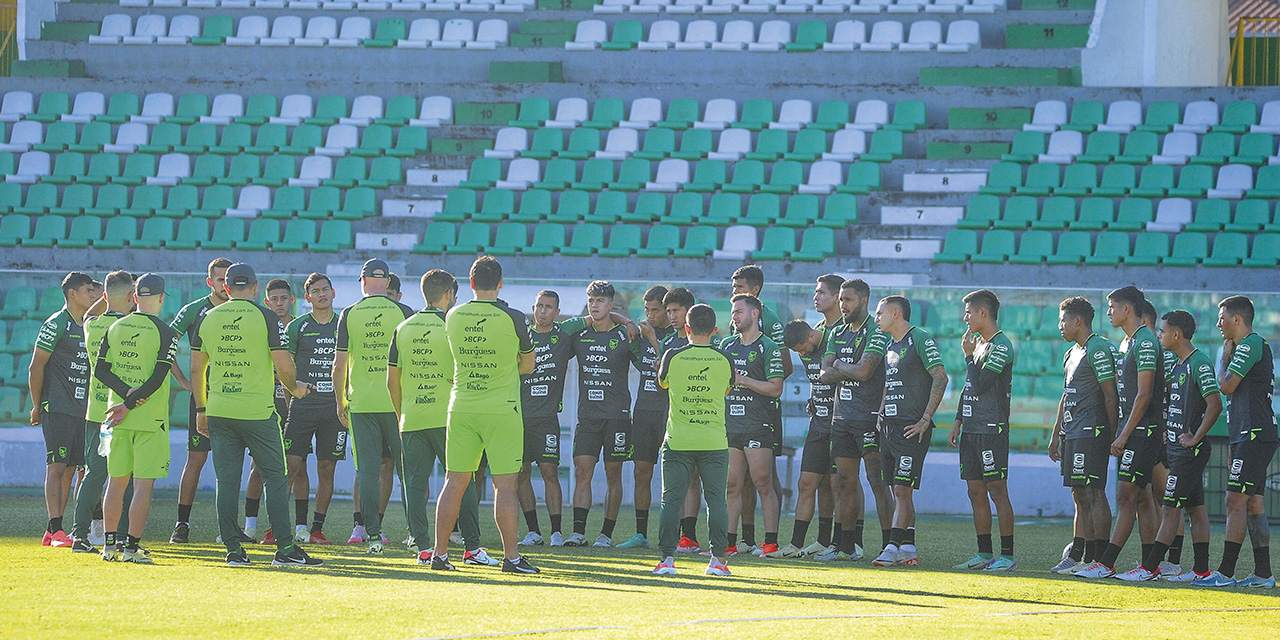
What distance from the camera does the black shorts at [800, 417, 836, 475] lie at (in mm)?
9883

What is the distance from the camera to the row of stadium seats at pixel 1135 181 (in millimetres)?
18438

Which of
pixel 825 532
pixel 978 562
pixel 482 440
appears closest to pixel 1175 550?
pixel 978 562

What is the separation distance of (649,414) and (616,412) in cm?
26

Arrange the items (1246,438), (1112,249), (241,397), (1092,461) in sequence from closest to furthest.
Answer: (241,397) < (1246,438) < (1092,461) < (1112,249)

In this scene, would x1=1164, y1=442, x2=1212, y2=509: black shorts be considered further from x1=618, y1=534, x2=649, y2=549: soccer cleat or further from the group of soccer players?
x1=618, y1=534, x2=649, y2=549: soccer cleat

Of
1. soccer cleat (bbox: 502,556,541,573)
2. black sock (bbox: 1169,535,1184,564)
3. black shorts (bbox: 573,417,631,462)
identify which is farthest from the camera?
black shorts (bbox: 573,417,631,462)

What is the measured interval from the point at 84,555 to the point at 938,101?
1583 cm

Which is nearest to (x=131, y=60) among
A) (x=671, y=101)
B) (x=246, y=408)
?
(x=671, y=101)

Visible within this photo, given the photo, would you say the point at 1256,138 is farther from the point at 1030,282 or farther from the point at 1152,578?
the point at 1152,578

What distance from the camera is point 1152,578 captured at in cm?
875

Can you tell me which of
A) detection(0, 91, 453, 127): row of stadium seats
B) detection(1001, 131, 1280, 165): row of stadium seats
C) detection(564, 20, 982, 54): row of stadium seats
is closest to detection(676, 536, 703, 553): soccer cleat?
detection(1001, 131, 1280, 165): row of stadium seats

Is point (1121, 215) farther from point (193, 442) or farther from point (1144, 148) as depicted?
point (193, 442)

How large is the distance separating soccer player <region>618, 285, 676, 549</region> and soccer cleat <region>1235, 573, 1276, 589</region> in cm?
423

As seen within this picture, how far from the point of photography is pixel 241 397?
7973 mm
